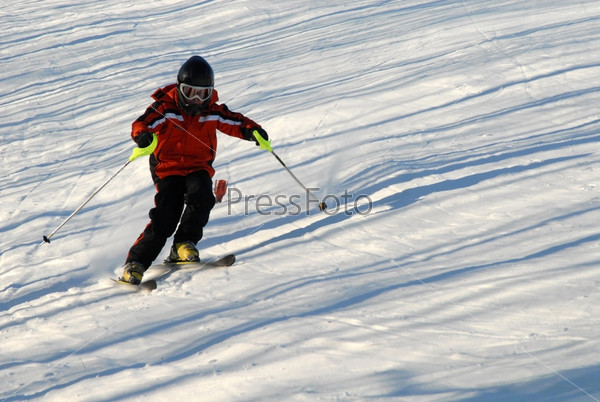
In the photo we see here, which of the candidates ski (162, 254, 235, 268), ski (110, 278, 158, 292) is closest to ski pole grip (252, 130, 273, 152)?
ski (162, 254, 235, 268)

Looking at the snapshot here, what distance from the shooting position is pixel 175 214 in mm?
4152

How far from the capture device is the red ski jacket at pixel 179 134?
404cm

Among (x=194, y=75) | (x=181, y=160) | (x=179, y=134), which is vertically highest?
(x=194, y=75)

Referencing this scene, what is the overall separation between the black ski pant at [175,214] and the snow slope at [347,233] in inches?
9.9

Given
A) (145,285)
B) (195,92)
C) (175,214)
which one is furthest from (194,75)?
(145,285)

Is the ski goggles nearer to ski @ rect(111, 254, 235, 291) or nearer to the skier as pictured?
the skier

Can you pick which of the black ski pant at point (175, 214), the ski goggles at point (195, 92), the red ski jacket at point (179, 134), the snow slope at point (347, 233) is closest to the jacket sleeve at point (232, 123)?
the red ski jacket at point (179, 134)

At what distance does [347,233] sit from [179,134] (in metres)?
1.37

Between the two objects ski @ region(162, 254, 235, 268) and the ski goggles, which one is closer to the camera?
the ski goggles

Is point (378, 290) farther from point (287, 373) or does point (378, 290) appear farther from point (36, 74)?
point (36, 74)

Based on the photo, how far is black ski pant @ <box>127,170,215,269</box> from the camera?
4.04 m

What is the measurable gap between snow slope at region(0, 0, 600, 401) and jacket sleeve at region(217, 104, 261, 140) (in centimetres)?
80

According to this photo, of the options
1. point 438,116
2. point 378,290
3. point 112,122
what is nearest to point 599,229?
point 378,290

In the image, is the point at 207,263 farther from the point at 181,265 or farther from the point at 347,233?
the point at 347,233
